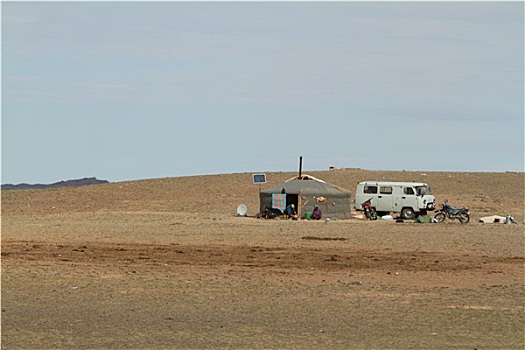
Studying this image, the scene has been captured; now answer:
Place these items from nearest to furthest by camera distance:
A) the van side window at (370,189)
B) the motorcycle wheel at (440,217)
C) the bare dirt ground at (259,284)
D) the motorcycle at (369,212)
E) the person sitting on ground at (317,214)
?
the bare dirt ground at (259,284)
the motorcycle wheel at (440,217)
the person sitting on ground at (317,214)
the motorcycle at (369,212)
the van side window at (370,189)

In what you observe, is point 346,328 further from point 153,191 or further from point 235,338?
point 153,191

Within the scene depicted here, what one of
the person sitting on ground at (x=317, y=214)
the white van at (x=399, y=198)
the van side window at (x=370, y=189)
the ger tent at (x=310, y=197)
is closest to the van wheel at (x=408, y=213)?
the white van at (x=399, y=198)

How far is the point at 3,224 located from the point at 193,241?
1190cm

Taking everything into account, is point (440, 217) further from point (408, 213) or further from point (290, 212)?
point (290, 212)

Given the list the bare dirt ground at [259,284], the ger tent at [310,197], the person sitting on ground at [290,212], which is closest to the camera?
the bare dirt ground at [259,284]

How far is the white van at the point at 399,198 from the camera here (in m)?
47.3

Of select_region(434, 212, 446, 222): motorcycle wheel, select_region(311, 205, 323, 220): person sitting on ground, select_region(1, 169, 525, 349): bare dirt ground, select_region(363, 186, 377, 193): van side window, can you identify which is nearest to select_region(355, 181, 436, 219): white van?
select_region(363, 186, 377, 193): van side window

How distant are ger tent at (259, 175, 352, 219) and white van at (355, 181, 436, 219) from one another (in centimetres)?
186

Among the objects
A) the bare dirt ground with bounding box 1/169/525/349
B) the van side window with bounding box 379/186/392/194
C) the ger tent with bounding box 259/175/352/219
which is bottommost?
the bare dirt ground with bounding box 1/169/525/349

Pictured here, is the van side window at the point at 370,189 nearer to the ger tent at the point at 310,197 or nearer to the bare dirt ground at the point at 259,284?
the ger tent at the point at 310,197

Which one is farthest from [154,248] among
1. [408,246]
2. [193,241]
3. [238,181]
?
[238,181]

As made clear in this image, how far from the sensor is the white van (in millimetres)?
47312

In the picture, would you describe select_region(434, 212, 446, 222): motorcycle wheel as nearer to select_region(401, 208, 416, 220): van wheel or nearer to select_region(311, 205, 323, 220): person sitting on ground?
select_region(401, 208, 416, 220): van wheel

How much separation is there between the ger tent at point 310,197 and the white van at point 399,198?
1856 mm
